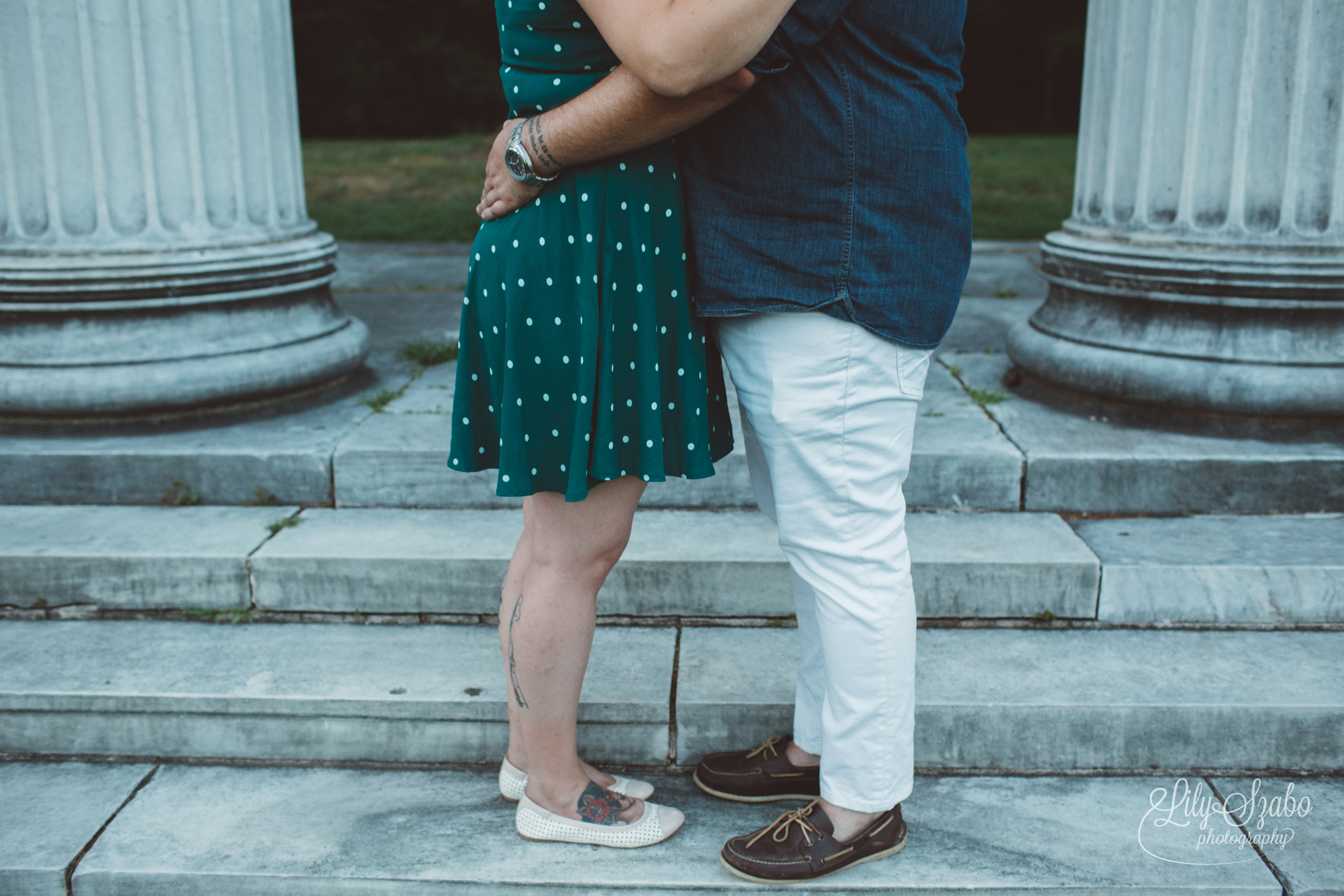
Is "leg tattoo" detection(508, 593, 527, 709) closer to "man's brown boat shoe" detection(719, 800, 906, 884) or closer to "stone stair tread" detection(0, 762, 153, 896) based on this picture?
"man's brown boat shoe" detection(719, 800, 906, 884)

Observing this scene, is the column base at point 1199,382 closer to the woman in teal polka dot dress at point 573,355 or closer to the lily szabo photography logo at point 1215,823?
the lily szabo photography logo at point 1215,823

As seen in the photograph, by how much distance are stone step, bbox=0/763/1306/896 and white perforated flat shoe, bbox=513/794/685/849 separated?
0.06 ft

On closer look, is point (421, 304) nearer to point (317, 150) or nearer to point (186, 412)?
point (186, 412)

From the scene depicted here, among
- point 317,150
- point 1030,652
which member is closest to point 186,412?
point 1030,652

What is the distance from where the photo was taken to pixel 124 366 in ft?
10.6

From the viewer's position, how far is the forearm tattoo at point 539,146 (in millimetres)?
1690

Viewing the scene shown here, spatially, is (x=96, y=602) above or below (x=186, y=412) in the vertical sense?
below

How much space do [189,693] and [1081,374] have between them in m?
2.63

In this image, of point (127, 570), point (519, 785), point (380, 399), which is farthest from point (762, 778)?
point (380, 399)

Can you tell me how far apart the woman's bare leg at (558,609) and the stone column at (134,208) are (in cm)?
183

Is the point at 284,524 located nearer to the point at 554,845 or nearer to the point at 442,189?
the point at 554,845

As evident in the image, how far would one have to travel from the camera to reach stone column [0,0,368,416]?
10.3ft

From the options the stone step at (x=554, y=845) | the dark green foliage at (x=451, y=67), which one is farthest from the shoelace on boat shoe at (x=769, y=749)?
the dark green foliage at (x=451, y=67)

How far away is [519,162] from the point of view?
1.72 metres
